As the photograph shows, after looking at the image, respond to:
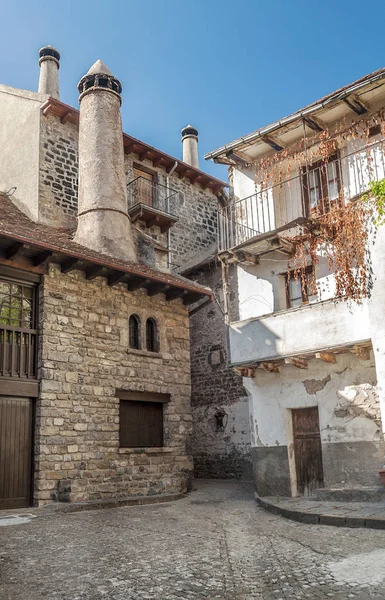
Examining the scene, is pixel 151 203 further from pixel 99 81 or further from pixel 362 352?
pixel 362 352

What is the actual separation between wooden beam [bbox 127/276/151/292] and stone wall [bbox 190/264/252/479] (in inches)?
204

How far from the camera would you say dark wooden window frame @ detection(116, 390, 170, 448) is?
12.9m

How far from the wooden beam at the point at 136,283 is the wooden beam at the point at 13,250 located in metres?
2.85

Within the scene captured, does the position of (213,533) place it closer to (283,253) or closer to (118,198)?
(283,253)

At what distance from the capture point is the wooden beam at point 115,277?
41.6 ft

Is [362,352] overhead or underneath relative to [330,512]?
overhead

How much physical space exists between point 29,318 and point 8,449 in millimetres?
2529

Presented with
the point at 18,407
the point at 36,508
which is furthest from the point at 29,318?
the point at 36,508

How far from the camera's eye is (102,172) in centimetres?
1479

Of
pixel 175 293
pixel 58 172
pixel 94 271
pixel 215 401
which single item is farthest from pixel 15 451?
pixel 58 172

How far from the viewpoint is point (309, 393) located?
37.8 feet

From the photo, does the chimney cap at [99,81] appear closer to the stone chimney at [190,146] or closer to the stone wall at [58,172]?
the stone wall at [58,172]

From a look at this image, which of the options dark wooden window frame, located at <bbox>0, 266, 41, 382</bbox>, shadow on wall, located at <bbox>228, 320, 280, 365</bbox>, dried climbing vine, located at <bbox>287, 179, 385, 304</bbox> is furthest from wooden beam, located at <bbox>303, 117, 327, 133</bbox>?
dark wooden window frame, located at <bbox>0, 266, 41, 382</bbox>

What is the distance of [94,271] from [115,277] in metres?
0.64
